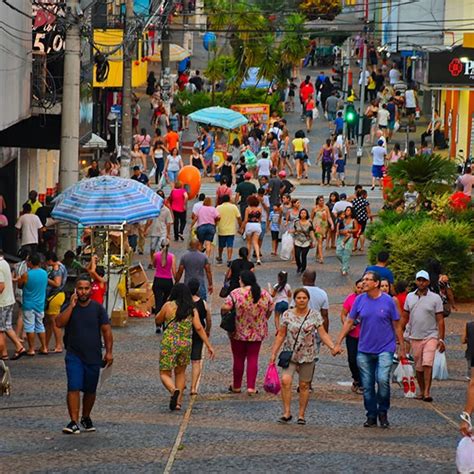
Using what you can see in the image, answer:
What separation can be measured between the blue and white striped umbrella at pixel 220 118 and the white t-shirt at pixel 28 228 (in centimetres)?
1959

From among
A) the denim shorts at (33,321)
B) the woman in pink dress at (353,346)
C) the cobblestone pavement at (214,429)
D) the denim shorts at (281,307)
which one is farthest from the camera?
the denim shorts at (33,321)

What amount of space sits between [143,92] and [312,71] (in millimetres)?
11746

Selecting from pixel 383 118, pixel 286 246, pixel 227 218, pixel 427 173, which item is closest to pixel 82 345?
pixel 227 218

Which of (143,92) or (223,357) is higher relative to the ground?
(143,92)

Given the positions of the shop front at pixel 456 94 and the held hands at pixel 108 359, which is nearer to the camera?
the held hands at pixel 108 359

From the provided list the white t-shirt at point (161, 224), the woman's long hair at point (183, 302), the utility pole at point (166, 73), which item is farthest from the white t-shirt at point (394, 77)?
the woman's long hair at point (183, 302)

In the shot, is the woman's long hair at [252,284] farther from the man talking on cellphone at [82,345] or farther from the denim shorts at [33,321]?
the denim shorts at [33,321]

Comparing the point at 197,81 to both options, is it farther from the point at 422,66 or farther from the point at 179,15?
the point at 422,66

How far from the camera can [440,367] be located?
18453mm

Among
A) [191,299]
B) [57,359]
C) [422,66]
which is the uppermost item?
[422,66]

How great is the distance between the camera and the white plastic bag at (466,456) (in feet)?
42.3

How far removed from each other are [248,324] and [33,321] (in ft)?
14.5

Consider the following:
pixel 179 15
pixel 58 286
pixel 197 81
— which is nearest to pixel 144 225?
pixel 58 286

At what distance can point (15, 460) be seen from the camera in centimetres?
1410
